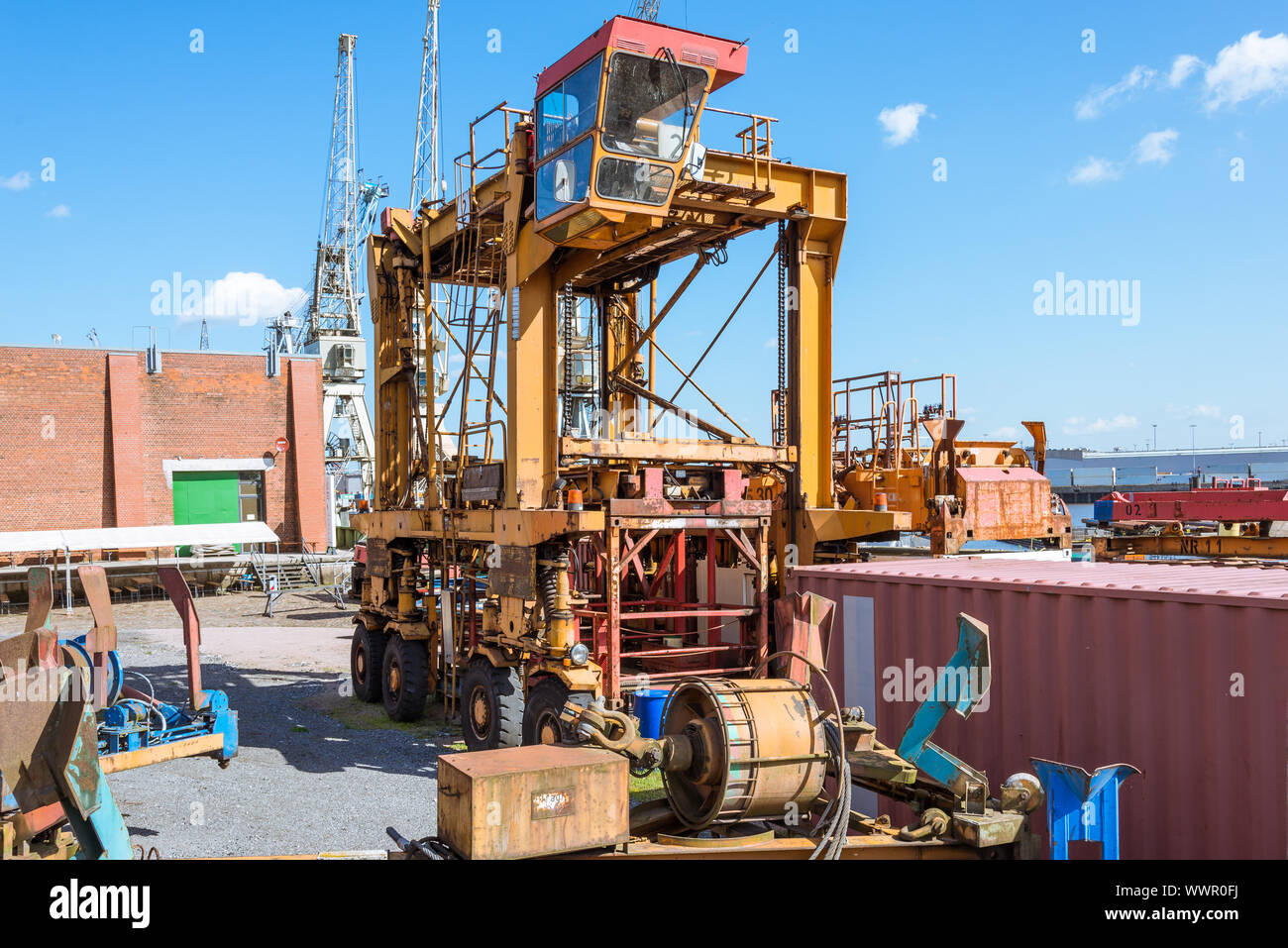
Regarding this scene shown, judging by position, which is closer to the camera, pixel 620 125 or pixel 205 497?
pixel 620 125

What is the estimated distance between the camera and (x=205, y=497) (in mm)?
33531

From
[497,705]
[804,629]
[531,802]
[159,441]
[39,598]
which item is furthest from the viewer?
[159,441]

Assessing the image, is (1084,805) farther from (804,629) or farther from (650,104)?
(650,104)

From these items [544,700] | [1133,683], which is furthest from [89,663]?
[1133,683]

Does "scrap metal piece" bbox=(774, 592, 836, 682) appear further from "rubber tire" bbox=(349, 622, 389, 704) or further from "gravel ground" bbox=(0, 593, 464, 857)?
"rubber tire" bbox=(349, 622, 389, 704)

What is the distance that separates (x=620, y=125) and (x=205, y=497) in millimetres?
27247

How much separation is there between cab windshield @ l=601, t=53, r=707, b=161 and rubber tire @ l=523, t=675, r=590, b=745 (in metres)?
5.97

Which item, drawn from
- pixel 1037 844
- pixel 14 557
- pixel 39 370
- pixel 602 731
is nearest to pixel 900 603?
pixel 1037 844

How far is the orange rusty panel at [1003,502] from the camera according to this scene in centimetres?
1325

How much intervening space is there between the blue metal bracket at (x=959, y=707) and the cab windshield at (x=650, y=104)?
7079mm

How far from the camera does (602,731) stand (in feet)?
20.2

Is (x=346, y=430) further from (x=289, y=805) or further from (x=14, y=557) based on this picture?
(x=289, y=805)
